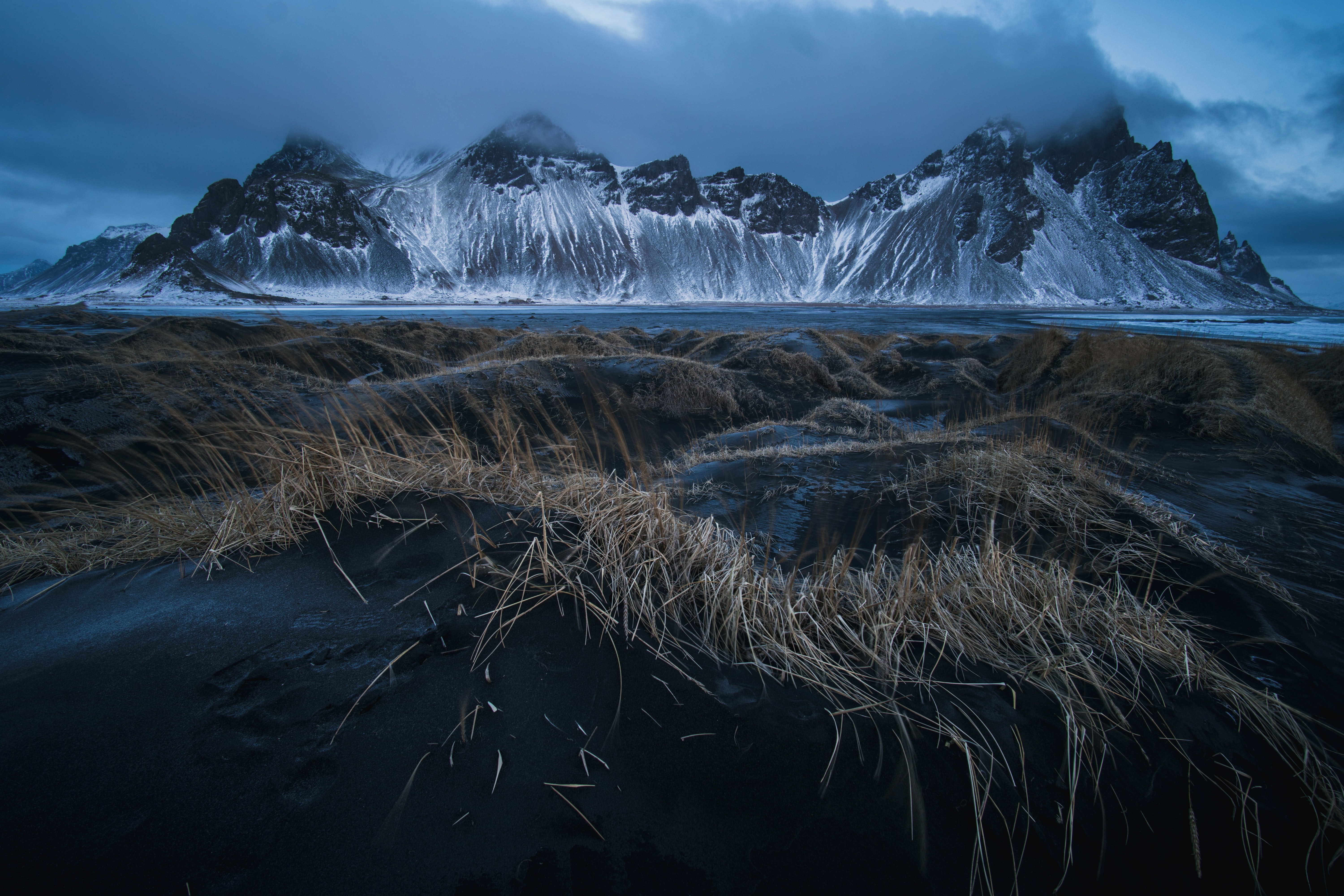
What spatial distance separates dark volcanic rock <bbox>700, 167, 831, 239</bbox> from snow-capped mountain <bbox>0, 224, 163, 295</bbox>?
422 feet

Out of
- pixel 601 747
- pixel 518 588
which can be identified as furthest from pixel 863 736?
pixel 518 588

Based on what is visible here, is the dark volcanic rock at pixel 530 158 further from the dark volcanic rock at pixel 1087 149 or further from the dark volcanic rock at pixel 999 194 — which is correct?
the dark volcanic rock at pixel 1087 149

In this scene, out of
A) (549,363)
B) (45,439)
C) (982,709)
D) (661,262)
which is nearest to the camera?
(982,709)

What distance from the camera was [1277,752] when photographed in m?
1.42

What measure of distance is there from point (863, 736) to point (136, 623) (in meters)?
2.33

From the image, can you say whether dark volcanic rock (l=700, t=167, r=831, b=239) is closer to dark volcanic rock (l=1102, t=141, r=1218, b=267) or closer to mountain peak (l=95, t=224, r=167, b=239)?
dark volcanic rock (l=1102, t=141, r=1218, b=267)

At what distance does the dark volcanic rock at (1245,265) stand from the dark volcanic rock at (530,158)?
192610 millimetres

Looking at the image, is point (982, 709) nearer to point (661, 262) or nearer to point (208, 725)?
point (208, 725)

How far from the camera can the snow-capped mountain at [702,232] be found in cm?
8862

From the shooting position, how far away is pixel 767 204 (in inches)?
5290

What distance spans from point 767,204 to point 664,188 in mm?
29925

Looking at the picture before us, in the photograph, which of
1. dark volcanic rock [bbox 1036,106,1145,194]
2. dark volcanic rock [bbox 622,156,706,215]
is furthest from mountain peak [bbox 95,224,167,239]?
dark volcanic rock [bbox 1036,106,1145,194]

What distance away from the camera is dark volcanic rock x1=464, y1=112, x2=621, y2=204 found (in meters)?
115

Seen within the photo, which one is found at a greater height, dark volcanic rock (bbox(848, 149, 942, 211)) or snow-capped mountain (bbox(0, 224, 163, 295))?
dark volcanic rock (bbox(848, 149, 942, 211))
